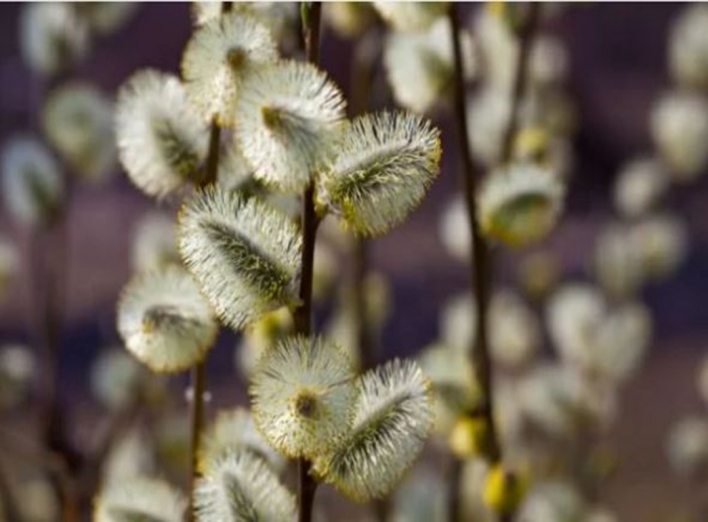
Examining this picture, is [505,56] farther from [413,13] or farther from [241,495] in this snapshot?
[241,495]

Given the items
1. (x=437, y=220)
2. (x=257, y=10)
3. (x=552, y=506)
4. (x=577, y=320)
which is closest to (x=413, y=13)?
(x=257, y=10)

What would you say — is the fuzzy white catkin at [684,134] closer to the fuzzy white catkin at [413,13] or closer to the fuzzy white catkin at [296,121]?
the fuzzy white catkin at [413,13]

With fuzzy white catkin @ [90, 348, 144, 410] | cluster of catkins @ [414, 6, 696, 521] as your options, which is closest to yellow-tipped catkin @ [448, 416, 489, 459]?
cluster of catkins @ [414, 6, 696, 521]

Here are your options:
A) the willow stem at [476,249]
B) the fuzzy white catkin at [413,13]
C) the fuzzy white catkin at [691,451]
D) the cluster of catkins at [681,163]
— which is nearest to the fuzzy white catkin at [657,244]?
the cluster of catkins at [681,163]

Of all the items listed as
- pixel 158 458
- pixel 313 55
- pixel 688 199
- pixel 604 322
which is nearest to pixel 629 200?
pixel 604 322

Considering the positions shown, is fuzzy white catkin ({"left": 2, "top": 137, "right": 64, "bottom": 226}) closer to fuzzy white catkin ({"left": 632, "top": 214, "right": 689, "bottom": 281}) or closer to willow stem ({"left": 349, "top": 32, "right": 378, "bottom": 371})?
willow stem ({"left": 349, "top": 32, "right": 378, "bottom": 371})

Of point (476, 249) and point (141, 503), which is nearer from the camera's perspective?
point (141, 503)
